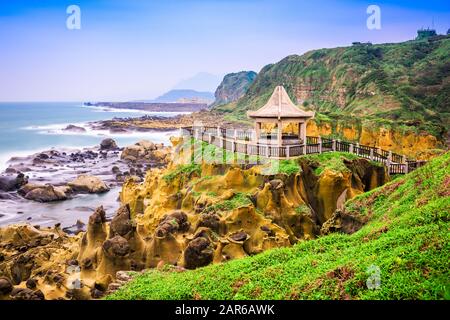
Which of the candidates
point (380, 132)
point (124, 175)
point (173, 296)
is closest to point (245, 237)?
point (173, 296)

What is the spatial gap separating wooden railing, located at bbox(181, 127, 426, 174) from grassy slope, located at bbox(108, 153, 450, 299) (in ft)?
21.3

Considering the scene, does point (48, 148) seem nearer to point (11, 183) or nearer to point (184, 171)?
point (11, 183)

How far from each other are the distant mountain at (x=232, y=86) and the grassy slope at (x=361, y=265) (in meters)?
147

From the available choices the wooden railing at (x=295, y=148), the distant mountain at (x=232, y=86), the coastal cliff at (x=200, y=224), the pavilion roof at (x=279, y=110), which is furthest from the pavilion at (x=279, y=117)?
the distant mountain at (x=232, y=86)

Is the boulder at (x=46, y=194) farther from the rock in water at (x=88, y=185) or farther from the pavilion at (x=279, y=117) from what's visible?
the pavilion at (x=279, y=117)

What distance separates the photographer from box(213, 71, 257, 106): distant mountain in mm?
159750

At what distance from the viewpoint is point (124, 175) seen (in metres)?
43.2

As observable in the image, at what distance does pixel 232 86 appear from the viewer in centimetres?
16475

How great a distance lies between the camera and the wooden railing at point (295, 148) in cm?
1902

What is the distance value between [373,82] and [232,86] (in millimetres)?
101533

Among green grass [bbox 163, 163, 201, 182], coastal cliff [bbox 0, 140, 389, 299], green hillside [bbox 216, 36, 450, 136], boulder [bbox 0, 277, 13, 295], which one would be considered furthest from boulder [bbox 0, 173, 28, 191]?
green hillside [bbox 216, 36, 450, 136]

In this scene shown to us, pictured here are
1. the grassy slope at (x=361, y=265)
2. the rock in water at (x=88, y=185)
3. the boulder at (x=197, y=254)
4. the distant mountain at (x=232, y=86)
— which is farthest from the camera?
the distant mountain at (x=232, y=86)
